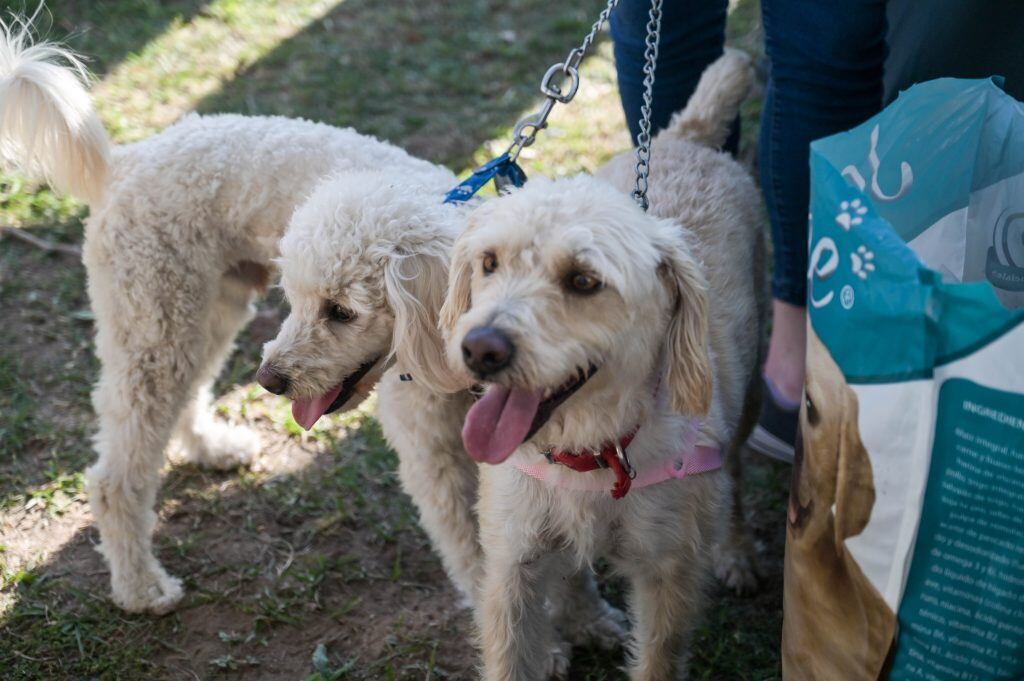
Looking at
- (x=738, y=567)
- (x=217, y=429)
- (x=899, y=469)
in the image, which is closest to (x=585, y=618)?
(x=738, y=567)

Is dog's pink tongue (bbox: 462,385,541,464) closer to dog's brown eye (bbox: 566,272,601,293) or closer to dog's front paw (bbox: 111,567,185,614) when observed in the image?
dog's brown eye (bbox: 566,272,601,293)

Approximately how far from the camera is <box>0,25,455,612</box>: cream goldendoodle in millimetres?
2500

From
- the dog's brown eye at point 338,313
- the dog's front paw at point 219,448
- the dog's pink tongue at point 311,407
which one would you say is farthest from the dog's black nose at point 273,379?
the dog's front paw at point 219,448

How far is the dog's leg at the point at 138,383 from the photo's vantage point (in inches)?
101

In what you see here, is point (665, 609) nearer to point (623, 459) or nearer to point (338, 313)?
point (623, 459)

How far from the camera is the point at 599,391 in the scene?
1.77m

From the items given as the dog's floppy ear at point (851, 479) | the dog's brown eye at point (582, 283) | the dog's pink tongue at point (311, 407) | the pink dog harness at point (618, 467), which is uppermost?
the dog's brown eye at point (582, 283)

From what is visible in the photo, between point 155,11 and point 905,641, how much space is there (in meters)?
6.00

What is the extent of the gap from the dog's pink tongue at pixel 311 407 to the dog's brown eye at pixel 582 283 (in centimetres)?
75

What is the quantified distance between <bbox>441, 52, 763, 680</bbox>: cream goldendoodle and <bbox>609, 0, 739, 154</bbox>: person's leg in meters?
0.57

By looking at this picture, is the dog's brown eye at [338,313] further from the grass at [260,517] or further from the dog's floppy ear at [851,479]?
the dog's floppy ear at [851,479]

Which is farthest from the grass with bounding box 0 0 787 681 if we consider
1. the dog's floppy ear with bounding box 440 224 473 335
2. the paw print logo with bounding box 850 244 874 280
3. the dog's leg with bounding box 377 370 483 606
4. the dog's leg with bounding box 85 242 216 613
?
the paw print logo with bounding box 850 244 874 280

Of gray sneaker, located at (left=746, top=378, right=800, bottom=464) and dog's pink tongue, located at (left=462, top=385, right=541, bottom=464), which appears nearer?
dog's pink tongue, located at (left=462, top=385, right=541, bottom=464)

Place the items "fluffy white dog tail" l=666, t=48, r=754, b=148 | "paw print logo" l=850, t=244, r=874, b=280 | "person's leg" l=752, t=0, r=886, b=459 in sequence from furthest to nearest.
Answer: "fluffy white dog tail" l=666, t=48, r=754, b=148
"person's leg" l=752, t=0, r=886, b=459
"paw print logo" l=850, t=244, r=874, b=280
